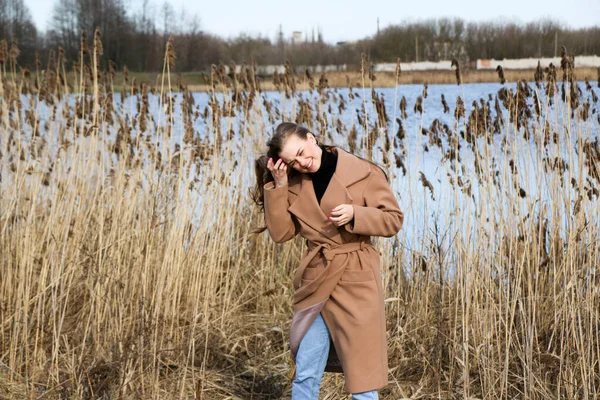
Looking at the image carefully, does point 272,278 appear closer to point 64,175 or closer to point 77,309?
point 77,309

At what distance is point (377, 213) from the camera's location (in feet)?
7.52

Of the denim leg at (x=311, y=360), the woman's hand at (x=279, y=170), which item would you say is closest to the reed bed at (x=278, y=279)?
the denim leg at (x=311, y=360)

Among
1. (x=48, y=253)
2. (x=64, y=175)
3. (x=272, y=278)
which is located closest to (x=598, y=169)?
(x=272, y=278)

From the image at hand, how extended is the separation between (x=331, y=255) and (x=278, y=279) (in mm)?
1949

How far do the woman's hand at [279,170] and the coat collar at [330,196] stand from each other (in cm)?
9

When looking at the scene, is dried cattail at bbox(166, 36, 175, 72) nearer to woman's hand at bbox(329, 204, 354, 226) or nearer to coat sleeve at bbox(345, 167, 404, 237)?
coat sleeve at bbox(345, 167, 404, 237)

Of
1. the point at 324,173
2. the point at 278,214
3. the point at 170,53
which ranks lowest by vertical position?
the point at 278,214

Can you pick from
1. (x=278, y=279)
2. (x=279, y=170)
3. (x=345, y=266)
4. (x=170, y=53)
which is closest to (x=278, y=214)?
(x=279, y=170)

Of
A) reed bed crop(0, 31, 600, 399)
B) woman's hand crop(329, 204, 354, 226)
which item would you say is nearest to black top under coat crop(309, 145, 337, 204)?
woman's hand crop(329, 204, 354, 226)

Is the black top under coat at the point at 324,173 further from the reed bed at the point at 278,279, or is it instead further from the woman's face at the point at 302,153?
the reed bed at the point at 278,279

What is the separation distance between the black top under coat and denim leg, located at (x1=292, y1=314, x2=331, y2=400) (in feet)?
1.39

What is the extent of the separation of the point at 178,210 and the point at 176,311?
0.51m

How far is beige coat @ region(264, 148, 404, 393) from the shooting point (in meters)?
2.32

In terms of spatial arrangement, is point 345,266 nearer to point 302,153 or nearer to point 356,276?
point 356,276
